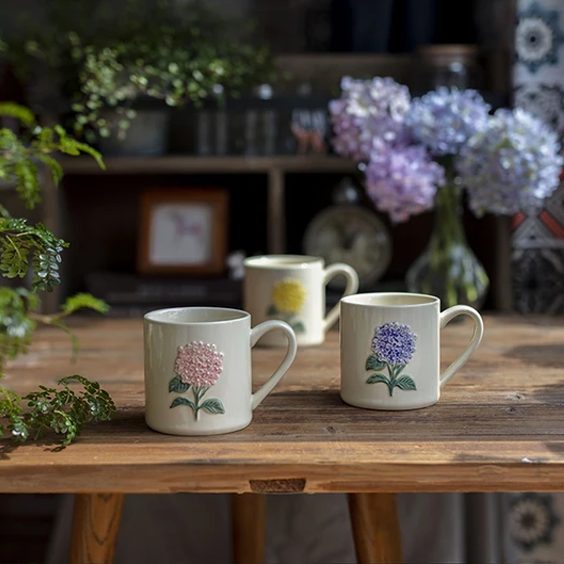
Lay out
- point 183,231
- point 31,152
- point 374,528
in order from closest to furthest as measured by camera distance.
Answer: point 31,152 → point 374,528 → point 183,231

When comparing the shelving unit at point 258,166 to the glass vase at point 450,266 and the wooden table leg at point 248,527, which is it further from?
the wooden table leg at point 248,527

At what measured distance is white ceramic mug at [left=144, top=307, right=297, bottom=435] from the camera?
0.94m

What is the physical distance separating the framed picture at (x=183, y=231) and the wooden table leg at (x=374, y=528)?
31.1 inches

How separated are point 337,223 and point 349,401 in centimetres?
94

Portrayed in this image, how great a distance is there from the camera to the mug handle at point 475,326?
3.44ft

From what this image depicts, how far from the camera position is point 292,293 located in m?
1.36

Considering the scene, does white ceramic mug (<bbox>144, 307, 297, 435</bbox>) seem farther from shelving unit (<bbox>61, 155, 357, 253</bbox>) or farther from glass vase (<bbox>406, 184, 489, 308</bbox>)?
shelving unit (<bbox>61, 155, 357, 253</bbox>)

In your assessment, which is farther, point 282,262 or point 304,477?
point 282,262

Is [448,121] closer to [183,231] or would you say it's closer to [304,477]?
[183,231]

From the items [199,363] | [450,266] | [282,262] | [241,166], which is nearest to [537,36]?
[450,266]

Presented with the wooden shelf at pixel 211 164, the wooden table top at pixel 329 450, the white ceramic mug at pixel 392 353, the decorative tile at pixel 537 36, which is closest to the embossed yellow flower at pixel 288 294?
the wooden table top at pixel 329 450

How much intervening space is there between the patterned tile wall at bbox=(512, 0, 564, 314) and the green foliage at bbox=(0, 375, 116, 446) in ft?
3.36

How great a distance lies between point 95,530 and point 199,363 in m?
0.37

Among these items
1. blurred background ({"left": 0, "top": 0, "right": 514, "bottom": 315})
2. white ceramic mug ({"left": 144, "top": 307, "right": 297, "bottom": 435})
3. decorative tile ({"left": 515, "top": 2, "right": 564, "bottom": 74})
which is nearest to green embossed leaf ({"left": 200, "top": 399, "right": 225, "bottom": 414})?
white ceramic mug ({"left": 144, "top": 307, "right": 297, "bottom": 435})
